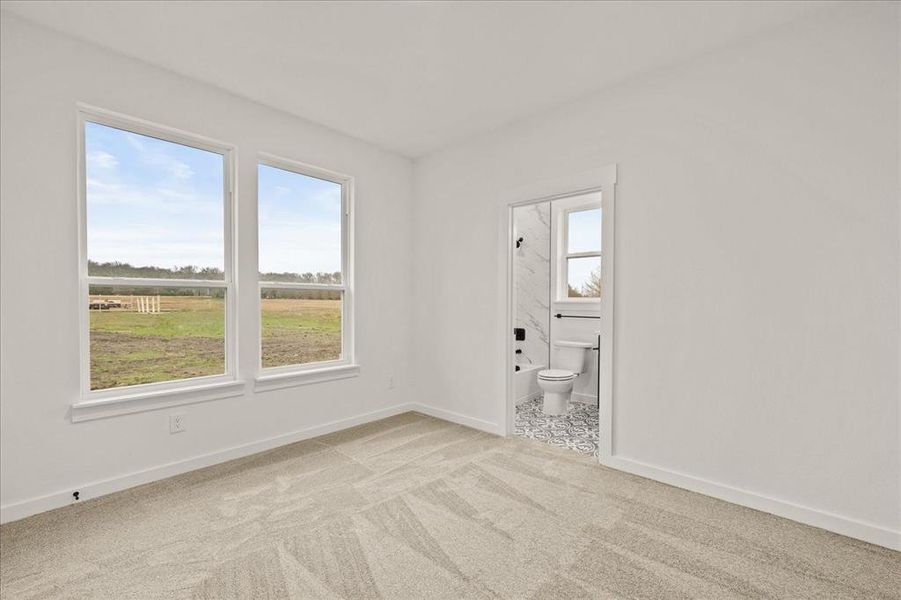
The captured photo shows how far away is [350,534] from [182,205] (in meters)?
2.48

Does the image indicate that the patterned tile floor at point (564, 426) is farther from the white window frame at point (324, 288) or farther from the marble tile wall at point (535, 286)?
the white window frame at point (324, 288)

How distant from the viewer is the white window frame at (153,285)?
2.52 m

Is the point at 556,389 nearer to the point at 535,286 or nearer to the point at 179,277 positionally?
the point at 535,286

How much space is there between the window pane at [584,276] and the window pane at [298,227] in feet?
9.09

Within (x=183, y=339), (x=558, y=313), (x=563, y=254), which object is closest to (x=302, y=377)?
(x=183, y=339)

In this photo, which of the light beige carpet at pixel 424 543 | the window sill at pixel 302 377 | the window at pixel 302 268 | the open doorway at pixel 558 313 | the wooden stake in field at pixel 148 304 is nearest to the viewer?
the light beige carpet at pixel 424 543

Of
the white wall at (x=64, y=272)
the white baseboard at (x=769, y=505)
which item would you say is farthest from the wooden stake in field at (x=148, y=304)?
the white baseboard at (x=769, y=505)

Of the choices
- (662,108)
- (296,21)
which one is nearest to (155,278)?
(296,21)

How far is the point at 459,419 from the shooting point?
13.2ft

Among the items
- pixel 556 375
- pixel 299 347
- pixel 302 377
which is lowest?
pixel 556 375

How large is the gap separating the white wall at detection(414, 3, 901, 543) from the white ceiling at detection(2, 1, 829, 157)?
0.26m

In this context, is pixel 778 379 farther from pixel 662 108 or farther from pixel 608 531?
pixel 662 108

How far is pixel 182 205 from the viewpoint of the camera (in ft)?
9.75

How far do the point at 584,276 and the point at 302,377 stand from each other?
333 cm
